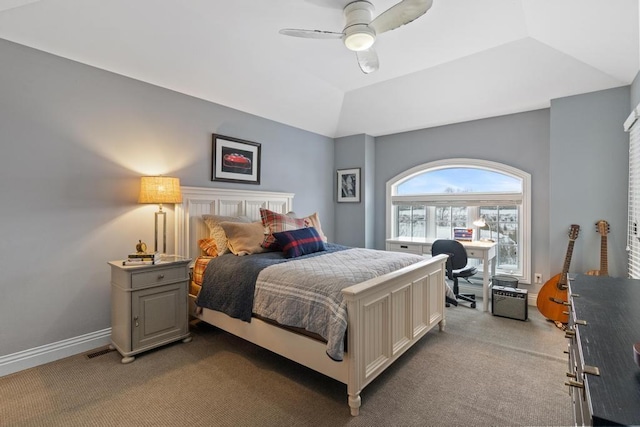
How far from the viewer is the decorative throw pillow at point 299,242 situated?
2.86 meters

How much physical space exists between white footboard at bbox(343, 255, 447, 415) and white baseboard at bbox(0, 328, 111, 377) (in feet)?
7.58

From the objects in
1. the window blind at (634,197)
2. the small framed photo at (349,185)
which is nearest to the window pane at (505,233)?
the window blind at (634,197)

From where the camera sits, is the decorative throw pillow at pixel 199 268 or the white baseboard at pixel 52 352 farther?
the decorative throw pillow at pixel 199 268

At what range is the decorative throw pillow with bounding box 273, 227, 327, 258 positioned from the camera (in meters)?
2.86

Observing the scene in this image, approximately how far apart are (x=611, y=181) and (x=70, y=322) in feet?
17.2

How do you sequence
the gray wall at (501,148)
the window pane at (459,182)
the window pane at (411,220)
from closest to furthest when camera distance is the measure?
the gray wall at (501,148) → the window pane at (459,182) → the window pane at (411,220)

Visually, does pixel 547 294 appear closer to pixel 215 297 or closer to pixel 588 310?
pixel 588 310

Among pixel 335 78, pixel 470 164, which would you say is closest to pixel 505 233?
pixel 470 164

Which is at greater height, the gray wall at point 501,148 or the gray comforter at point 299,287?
the gray wall at point 501,148

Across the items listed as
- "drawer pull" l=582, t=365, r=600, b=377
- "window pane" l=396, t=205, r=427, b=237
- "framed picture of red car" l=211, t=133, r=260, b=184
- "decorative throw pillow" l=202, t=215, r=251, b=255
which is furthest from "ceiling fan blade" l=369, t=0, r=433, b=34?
"window pane" l=396, t=205, r=427, b=237

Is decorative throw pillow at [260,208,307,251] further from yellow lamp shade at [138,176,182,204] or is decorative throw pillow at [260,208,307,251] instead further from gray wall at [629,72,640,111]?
gray wall at [629,72,640,111]

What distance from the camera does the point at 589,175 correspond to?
317cm

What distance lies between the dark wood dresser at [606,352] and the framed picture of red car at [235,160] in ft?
10.9

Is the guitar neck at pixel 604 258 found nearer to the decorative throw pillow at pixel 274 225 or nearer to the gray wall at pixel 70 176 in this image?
the decorative throw pillow at pixel 274 225
